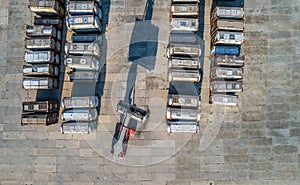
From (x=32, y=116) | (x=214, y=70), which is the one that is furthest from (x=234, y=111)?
(x=32, y=116)

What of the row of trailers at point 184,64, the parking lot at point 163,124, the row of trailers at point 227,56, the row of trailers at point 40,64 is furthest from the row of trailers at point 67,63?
the row of trailers at point 227,56

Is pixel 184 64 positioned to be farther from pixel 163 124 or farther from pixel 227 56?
pixel 163 124

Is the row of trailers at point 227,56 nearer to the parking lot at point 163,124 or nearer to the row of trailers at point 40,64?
the parking lot at point 163,124

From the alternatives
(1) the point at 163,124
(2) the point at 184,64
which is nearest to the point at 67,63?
(1) the point at 163,124

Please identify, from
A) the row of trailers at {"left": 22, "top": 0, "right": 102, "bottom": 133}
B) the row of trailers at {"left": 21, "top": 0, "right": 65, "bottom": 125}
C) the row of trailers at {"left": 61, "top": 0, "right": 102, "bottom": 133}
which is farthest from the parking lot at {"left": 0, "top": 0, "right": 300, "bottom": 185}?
the row of trailers at {"left": 21, "top": 0, "right": 65, "bottom": 125}

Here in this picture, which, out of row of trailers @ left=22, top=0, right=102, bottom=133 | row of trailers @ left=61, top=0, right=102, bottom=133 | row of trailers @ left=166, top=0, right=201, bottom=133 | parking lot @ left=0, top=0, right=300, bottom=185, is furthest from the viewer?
parking lot @ left=0, top=0, right=300, bottom=185

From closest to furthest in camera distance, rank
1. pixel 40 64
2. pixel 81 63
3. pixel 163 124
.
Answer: pixel 81 63 < pixel 40 64 < pixel 163 124

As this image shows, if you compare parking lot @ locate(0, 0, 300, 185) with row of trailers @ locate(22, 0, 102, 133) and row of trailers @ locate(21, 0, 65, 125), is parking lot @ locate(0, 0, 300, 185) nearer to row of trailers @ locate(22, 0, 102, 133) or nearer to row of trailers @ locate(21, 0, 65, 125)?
row of trailers @ locate(22, 0, 102, 133)
